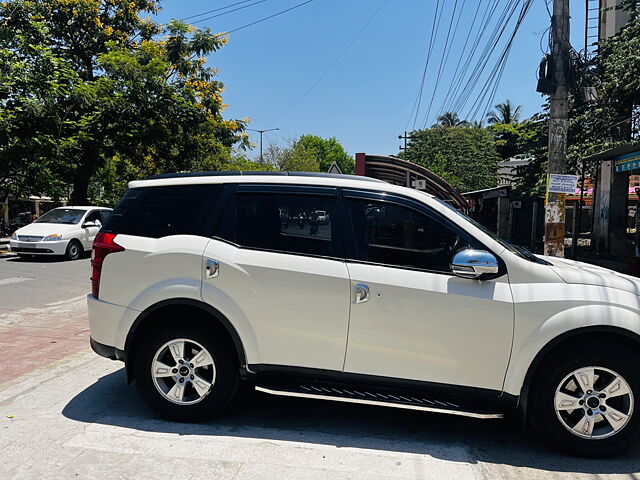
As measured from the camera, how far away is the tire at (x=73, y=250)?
49.2 ft

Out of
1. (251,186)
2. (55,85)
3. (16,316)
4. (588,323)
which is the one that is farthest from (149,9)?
(588,323)

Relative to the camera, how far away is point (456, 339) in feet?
11.7

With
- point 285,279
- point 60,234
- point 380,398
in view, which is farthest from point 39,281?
point 380,398

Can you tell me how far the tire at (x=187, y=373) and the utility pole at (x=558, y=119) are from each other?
6.18 m

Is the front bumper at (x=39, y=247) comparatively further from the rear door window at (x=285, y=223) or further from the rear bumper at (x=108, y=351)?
the rear door window at (x=285, y=223)

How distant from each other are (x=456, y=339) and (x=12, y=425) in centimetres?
337

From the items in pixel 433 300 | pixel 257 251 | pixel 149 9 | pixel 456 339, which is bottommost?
pixel 456 339

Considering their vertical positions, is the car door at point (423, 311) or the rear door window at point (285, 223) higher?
the rear door window at point (285, 223)

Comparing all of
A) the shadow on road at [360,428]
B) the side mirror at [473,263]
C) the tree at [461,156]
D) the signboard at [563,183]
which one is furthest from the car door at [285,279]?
the tree at [461,156]

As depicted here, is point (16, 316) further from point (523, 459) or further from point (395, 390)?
point (523, 459)

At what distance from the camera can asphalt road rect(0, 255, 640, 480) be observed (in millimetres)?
3295

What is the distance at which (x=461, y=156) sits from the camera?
147ft

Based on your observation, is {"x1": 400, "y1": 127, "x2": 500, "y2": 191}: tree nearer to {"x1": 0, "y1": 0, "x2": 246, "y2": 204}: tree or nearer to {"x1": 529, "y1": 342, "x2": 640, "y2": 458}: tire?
{"x1": 0, "y1": 0, "x2": 246, "y2": 204}: tree

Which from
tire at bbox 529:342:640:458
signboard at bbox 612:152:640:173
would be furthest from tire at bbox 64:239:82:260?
signboard at bbox 612:152:640:173
